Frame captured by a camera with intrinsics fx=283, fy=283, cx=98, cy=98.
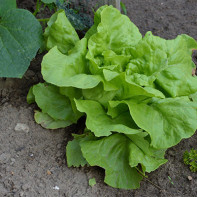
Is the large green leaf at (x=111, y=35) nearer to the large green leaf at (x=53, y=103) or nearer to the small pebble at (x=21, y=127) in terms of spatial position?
the large green leaf at (x=53, y=103)

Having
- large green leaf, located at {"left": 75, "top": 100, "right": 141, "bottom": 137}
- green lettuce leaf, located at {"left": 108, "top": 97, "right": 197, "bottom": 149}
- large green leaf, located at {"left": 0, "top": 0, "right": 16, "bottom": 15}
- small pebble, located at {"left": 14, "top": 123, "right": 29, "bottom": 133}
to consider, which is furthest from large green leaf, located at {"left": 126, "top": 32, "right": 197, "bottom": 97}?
large green leaf, located at {"left": 0, "top": 0, "right": 16, "bottom": 15}

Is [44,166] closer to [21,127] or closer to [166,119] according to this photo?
[21,127]

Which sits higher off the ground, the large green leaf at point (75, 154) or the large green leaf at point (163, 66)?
the large green leaf at point (163, 66)

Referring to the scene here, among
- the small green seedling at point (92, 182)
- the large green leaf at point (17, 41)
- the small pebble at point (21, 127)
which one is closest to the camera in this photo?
the small green seedling at point (92, 182)

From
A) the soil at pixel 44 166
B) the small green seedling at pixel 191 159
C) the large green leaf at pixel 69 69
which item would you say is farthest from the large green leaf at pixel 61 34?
the small green seedling at pixel 191 159

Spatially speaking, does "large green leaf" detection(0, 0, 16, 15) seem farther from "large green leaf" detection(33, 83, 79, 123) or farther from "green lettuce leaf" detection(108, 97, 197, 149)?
"green lettuce leaf" detection(108, 97, 197, 149)

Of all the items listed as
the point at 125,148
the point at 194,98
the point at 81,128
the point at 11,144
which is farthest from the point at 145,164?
the point at 11,144

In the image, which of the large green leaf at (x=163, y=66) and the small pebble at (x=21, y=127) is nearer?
the large green leaf at (x=163, y=66)
